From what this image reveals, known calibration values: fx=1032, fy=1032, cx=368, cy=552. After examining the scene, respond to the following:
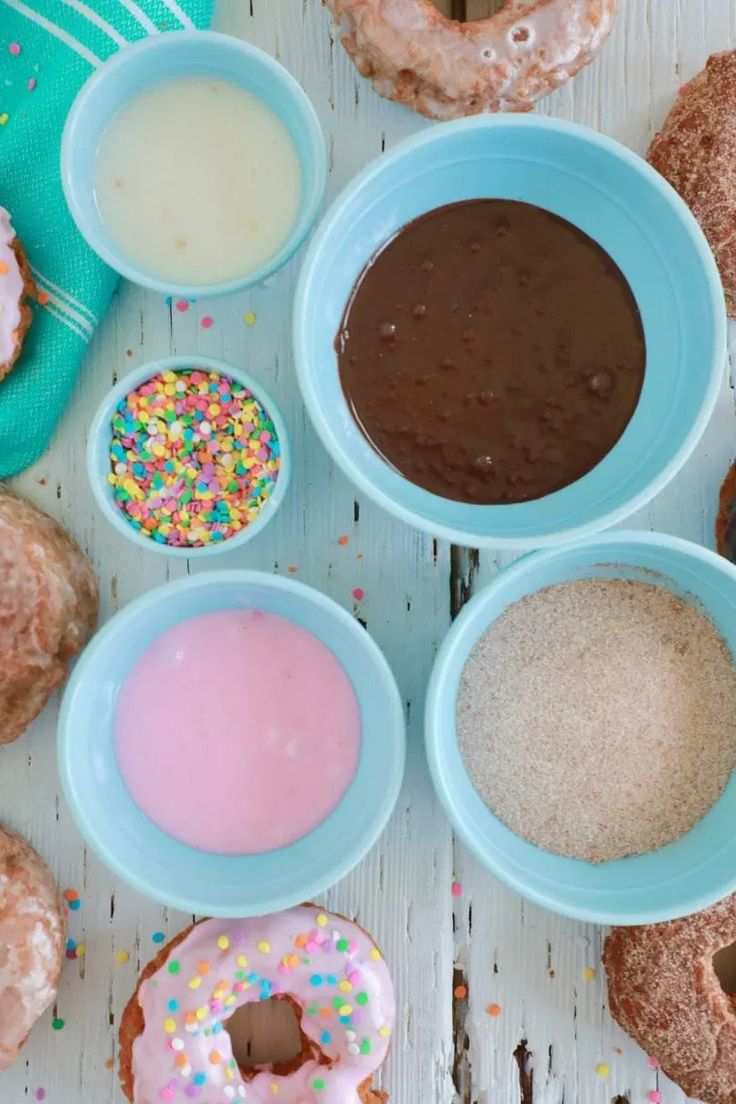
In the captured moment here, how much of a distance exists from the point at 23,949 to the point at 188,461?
2.36ft

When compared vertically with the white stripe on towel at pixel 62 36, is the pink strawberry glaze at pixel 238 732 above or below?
below

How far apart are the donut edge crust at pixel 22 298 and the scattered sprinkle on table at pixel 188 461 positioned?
18 centimetres

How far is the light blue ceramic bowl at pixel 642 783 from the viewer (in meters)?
1.32

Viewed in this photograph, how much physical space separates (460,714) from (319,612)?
0.25 meters

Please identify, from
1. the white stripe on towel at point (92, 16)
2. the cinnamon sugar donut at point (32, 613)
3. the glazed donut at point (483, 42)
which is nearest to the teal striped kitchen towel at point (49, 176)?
the white stripe on towel at point (92, 16)

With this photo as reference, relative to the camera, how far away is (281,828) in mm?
1457

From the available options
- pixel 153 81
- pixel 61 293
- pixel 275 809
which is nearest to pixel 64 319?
pixel 61 293

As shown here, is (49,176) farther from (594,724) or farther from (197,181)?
(594,724)

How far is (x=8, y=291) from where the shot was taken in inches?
55.9

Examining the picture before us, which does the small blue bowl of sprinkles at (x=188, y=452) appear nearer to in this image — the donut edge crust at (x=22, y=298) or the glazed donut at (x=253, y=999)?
the donut edge crust at (x=22, y=298)

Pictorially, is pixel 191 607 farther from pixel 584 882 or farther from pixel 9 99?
pixel 9 99

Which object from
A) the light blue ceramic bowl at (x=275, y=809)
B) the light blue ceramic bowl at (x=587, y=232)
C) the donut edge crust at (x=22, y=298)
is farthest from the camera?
the donut edge crust at (x=22, y=298)

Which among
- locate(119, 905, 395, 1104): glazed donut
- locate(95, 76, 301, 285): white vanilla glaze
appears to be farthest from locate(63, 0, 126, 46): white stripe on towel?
locate(119, 905, 395, 1104): glazed donut

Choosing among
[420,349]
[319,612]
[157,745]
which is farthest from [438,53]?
[157,745]
